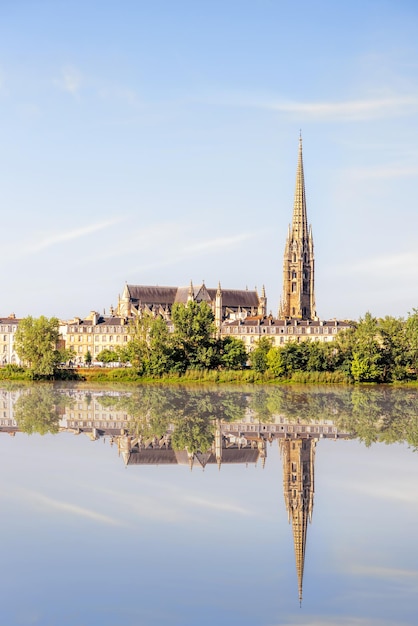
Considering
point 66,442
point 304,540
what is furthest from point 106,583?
point 66,442

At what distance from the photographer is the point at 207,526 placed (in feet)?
51.1

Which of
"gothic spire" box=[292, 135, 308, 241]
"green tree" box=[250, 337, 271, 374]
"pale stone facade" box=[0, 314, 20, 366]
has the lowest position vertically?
"green tree" box=[250, 337, 271, 374]

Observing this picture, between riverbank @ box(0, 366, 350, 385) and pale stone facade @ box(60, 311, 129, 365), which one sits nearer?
riverbank @ box(0, 366, 350, 385)

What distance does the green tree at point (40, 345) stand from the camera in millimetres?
72625

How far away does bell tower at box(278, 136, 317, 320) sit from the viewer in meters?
129

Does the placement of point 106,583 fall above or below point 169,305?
below

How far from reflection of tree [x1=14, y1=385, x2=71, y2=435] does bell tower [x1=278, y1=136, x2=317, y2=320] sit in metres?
75.1

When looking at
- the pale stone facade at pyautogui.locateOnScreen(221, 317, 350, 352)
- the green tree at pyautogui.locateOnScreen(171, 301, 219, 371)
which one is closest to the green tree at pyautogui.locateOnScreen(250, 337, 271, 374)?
the green tree at pyautogui.locateOnScreen(171, 301, 219, 371)

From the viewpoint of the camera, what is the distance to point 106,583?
40.2ft

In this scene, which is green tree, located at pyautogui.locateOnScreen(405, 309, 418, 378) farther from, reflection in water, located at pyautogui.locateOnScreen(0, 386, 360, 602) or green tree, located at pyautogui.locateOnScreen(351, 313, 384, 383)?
reflection in water, located at pyautogui.locateOnScreen(0, 386, 360, 602)

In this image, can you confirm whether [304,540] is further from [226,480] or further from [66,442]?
[66,442]

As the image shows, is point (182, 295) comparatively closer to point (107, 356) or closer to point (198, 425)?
point (107, 356)

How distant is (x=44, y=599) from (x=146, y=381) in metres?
59.2

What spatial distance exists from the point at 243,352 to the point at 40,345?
18.2m
